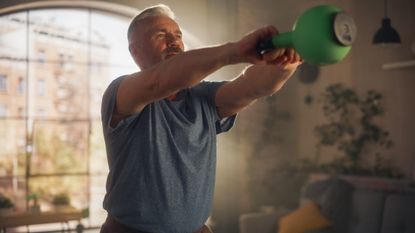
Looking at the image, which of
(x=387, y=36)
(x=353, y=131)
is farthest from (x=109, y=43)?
(x=387, y=36)

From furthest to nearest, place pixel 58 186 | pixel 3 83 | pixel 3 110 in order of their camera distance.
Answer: pixel 3 83 → pixel 3 110 → pixel 58 186

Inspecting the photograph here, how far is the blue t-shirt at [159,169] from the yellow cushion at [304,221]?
7.12 ft

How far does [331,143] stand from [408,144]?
701mm

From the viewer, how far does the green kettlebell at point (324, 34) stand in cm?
73

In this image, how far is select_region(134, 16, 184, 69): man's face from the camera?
3.98 feet

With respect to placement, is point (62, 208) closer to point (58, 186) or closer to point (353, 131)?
point (58, 186)

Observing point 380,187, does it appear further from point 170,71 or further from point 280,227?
point 170,71

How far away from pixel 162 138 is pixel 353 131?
345cm

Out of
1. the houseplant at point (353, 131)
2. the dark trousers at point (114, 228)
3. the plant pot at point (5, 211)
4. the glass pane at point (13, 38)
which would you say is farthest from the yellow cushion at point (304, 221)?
the glass pane at point (13, 38)

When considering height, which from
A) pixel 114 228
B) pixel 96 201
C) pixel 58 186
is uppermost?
pixel 114 228

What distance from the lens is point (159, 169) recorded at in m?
1.13

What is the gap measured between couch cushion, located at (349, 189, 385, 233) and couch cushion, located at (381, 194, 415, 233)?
52mm

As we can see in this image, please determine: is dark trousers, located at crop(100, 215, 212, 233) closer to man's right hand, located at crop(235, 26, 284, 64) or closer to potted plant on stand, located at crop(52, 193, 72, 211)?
man's right hand, located at crop(235, 26, 284, 64)

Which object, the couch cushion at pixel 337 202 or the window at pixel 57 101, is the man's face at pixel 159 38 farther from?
the window at pixel 57 101
